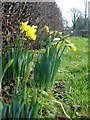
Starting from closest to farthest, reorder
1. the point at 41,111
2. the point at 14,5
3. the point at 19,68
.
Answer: the point at 41,111, the point at 19,68, the point at 14,5

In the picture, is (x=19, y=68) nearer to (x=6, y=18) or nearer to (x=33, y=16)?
(x=6, y=18)

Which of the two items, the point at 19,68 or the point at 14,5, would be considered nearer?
the point at 19,68

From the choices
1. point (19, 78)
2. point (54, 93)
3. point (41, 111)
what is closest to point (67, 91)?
point (54, 93)

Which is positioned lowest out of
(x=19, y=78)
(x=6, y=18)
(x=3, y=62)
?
(x=19, y=78)

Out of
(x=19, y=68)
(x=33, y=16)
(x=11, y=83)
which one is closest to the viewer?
(x=19, y=68)

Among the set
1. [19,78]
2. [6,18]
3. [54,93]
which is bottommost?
[54,93]

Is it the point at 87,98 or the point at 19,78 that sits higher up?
the point at 19,78

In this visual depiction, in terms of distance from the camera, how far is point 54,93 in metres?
2.17

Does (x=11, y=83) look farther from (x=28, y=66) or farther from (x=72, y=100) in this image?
(x=72, y=100)

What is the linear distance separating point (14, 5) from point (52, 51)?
1.53 m

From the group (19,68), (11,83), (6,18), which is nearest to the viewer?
(19,68)

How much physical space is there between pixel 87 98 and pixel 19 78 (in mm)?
532

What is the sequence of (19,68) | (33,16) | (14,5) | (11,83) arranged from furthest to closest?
(33,16) < (14,5) < (11,83) < (19,68)

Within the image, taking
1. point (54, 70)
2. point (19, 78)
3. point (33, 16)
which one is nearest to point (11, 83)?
point (19, 78)
